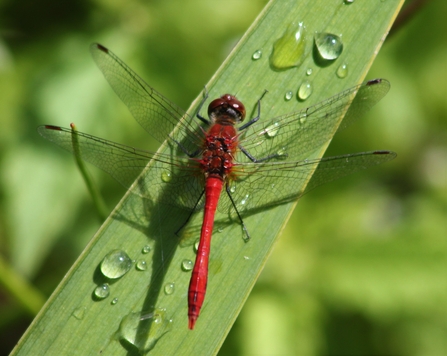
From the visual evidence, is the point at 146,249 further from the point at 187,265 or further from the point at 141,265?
the point at 187,265

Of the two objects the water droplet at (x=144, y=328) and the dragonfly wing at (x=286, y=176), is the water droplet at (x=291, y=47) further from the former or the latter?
the water droplet at (x=144, y=328)

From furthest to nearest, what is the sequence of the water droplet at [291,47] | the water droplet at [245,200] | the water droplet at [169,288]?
1. the water droplet at [245,200]
2. the water droplet at [291,47]
3. the water droplet at [169,288]

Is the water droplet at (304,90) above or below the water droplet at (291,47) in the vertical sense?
below

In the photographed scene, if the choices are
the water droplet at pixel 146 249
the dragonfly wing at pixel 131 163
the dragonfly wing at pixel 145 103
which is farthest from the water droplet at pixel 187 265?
the dragonfly wing at pixel 145 103

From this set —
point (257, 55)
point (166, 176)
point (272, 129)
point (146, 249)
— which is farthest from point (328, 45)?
point (146, 249)

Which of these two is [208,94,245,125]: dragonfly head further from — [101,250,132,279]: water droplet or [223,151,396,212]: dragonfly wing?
[101,250,132,279]: water droplet

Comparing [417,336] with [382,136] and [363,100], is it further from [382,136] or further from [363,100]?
[363,100]
